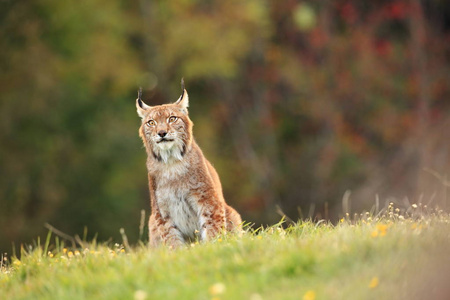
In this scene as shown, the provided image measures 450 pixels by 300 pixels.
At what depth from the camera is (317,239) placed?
22.3 ft

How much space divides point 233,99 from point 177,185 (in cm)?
1854

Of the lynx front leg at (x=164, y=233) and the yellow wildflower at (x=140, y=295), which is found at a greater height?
the yellow wildflower at (x=140, y=295)

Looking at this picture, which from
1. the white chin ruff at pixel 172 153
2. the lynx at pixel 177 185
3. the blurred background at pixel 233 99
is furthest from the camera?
the blurred background at pixel 233 99

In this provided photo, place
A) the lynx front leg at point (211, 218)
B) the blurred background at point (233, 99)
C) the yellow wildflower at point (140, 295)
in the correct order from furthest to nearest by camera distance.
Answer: the blurred background at point (233, 99) < the lynx front leg at point (211, 218) < the yellow wildflower at point (140, 295)

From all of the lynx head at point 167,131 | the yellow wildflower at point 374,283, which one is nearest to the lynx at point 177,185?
the lynx head at point 167,131

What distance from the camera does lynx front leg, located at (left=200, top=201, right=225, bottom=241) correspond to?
8.89 m

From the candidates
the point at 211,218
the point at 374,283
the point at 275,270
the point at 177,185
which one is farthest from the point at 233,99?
the point at 374,283

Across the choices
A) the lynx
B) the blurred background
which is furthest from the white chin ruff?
the blurred background

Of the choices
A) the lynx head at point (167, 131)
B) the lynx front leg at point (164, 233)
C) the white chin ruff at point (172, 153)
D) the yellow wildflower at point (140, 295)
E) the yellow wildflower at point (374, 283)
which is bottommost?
the lynx front leg at point (164, 233)

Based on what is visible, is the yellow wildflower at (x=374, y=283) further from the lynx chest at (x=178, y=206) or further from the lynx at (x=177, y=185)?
the lynx chest at (x=178, y=206)

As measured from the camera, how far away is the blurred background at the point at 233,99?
79.0 feet

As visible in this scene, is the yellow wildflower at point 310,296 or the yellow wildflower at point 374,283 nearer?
the yellow wildflower at point 310,296

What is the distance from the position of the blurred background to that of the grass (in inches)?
635

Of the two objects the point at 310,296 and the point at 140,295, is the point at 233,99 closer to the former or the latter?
the point at 140,295
